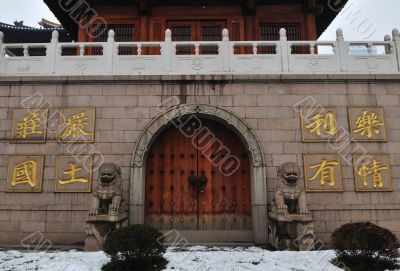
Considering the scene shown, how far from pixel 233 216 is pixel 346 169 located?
2675 mm

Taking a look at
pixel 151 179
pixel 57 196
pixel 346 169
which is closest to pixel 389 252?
pixel 346 169

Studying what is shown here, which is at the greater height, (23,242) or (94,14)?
(94,14)

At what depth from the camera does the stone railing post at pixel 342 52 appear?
27.9ft

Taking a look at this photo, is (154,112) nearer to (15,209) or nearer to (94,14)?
(15,209)

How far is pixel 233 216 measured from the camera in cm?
825

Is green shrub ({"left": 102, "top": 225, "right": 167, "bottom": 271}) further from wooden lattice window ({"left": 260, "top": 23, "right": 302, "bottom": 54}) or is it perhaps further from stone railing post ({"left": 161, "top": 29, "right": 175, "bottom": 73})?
wooden lattice window ({"left": 260, "top": 23, "right": 302, "bottom": 54})

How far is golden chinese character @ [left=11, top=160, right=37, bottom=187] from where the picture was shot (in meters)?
7.96

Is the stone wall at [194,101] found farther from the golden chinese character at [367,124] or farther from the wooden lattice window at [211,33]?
the wooden lattice window at [211,33]

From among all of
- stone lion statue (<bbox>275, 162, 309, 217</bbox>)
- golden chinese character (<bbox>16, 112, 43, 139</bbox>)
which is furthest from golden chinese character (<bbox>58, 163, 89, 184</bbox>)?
stone lion statue (<bbox>275, 162, 309, 217</bbox>)

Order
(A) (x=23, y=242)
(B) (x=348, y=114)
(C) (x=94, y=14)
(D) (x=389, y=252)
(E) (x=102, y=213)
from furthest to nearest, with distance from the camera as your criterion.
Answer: (C) (x=94, y=14)
(B) (x=348, y=114)
(A) (x=23, y=242)
(E) (x=102, y=213)
(D) (x=389, y=252)

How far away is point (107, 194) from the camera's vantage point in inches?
275

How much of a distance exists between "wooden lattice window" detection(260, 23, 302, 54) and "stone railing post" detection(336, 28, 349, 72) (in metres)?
2.17

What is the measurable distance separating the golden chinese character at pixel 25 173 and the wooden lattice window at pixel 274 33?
6912mm

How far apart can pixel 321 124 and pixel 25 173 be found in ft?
21.6
